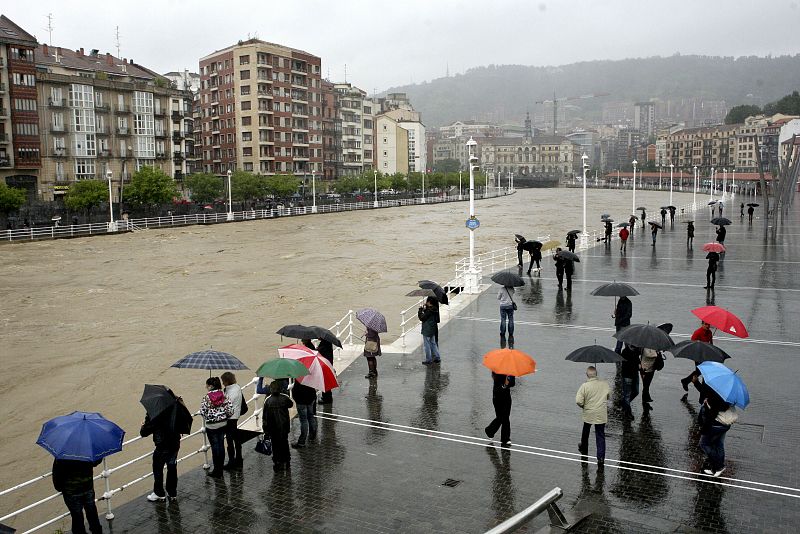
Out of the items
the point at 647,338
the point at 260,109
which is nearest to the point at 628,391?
the point at 647,338

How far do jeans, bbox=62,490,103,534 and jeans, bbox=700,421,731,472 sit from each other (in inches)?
291

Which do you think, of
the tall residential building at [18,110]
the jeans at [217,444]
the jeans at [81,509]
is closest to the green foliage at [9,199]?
the tall residential building at [18,110]

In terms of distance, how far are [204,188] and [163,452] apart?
7576 cm

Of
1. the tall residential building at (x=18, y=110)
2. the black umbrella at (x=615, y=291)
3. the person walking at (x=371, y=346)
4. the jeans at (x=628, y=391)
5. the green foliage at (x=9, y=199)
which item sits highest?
the tall residential building at (x=18, y=110)

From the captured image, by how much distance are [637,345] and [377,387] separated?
15.6ft

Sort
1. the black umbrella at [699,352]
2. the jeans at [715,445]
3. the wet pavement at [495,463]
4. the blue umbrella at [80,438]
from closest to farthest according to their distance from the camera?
the blue umbrella at [80,438], the wet pavement at [495,463], the jeans at [715,445], the black umbrella at [699,352]

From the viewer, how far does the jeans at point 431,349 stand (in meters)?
14.7

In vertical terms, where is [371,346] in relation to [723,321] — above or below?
below

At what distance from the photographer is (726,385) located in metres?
8.98

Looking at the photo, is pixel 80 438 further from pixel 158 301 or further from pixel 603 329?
pixel 158 301

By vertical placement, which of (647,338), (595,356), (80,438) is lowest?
(80,438)

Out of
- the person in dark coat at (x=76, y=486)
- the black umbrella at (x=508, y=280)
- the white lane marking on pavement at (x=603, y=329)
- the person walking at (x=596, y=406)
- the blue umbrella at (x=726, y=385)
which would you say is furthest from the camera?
the black umbrella at (x=508, y=280)

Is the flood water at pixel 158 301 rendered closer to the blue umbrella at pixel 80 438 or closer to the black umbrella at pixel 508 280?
the blue umbrella at pixel 80 438

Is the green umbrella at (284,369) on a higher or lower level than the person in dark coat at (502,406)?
higher
